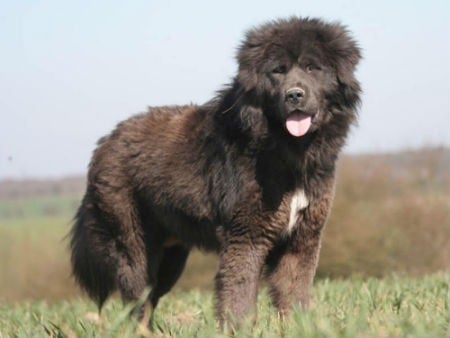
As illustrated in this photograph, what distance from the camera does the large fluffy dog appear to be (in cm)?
632

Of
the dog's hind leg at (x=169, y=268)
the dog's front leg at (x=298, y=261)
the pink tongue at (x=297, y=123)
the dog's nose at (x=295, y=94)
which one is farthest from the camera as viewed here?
the dog's hind leg at (x=169, y=268)

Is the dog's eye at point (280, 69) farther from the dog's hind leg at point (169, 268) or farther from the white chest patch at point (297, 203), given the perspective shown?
the dog's hind leg at point (169, 268)

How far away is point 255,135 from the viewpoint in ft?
20.9

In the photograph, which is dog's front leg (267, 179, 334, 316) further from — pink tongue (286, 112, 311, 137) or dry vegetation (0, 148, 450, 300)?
dry vegetation (0, 148, 450, 300)

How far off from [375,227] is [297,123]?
18966 millimetres

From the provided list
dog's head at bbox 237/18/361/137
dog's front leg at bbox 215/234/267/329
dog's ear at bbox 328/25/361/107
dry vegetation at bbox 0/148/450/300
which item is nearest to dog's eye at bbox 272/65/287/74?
dog's head at bbox 237/18/361/137

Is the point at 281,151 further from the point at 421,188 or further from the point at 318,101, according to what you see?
the point at 421,188

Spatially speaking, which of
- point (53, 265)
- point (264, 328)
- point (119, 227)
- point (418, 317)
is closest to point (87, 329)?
point (264, 328)

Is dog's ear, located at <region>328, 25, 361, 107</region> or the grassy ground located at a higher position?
dog's ear, located at <region>328, 25, 361, 107</region>

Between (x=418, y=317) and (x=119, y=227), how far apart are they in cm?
374

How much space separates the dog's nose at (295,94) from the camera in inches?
238

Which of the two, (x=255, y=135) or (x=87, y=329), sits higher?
(x=255, y=135)

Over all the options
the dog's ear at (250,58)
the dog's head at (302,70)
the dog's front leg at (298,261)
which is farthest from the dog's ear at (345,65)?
the dog's front leg at (298,261)

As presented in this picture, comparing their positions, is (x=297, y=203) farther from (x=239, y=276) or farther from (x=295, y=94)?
(x=295, y=94)
